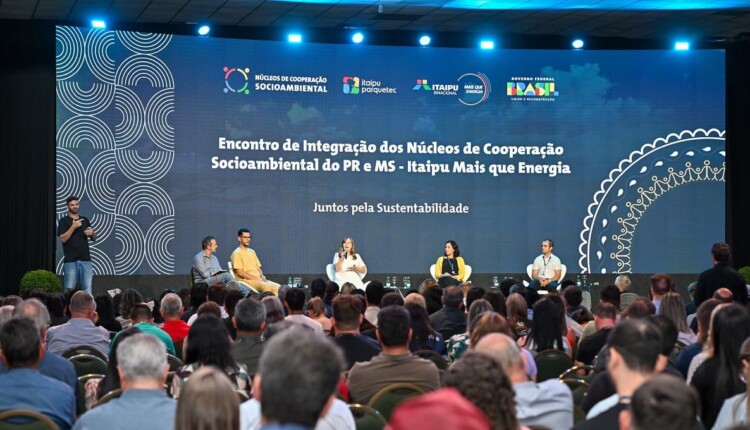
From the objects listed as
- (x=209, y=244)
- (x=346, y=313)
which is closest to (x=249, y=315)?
(x=346, y=313)

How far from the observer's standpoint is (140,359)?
11.5 ft

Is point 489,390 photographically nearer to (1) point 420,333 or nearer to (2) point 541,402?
(2) point 541,402

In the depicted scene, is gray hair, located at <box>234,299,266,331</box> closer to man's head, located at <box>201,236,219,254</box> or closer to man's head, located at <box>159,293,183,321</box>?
man's head, located at <box>159,293,183,321</box>

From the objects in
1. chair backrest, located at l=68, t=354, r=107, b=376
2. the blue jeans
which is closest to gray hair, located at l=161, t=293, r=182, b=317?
chair backrest, located at l=68, t=354, r=107, b=376

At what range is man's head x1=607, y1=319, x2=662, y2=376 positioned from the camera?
10.6ft

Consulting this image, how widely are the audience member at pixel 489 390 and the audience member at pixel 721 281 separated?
6.86 metres

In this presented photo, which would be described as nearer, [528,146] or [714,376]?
[714,376]

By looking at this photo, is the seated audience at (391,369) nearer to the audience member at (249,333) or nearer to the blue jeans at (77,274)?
the audience member at (249,333)

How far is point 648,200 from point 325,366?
14.4m

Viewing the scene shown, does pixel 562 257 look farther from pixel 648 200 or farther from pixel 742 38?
pixel 742 38

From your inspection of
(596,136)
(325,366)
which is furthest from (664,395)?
(596,136)

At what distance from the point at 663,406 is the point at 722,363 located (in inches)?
82.9

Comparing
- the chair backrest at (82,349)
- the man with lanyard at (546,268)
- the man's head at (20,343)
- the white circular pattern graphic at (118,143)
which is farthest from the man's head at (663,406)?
the man with lanyard at (546,268)

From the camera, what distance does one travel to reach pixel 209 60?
1441 cm
